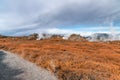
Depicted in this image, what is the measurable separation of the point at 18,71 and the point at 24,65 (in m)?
5.73

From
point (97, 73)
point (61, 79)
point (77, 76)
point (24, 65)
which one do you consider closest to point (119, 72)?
point (97, 73)

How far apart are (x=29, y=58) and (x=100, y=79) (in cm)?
2380

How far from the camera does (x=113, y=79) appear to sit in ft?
96.4

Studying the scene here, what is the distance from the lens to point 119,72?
108ft

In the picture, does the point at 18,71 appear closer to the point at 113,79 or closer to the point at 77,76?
the point at 77,76

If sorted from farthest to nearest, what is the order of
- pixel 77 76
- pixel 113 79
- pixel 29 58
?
pixel 29 58, pixel 77 76, pixel 113 79

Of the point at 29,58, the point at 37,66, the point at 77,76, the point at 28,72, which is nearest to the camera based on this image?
the point at 77,76

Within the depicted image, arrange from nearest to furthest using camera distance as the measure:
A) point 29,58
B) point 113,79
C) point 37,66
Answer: point 113,79 < point 37,66 < point 29,58

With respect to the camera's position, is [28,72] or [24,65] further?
[24,65]

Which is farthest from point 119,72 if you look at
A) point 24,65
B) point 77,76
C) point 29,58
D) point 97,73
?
point 29,58

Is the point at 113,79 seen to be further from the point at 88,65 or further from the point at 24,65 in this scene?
the point at 24,65

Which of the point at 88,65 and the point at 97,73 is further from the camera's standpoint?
the point at 88,65

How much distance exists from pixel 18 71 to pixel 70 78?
32.5 ft

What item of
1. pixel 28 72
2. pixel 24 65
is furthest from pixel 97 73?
pixel 24 65
